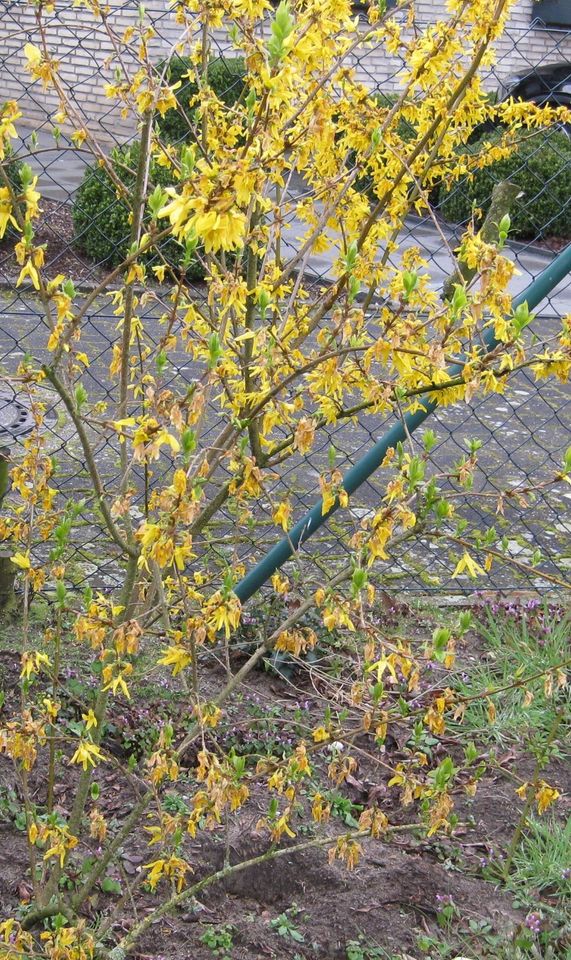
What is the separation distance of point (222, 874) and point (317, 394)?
89cm

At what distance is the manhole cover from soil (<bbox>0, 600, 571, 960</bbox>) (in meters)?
1.96

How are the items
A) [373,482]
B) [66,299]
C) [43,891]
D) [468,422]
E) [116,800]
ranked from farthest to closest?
[468,422]
[373,482]
[116,800]
[43,891]
[66,299]

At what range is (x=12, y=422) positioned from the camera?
484cm

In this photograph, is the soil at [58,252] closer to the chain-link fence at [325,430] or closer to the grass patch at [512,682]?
the chain-link fence at [325,430]

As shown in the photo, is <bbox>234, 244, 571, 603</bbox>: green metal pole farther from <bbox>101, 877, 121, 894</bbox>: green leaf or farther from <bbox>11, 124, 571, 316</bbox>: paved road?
<bbox>11, 124, 571, 316</bbox>: paved road

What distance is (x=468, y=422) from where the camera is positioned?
231 inches

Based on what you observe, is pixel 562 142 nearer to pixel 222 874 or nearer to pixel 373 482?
pixel 373 482

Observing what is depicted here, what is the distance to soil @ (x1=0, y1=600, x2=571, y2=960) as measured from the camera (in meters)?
2.29

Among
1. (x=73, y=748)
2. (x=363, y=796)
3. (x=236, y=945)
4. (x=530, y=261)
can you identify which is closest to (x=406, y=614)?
(x=363, y=796)

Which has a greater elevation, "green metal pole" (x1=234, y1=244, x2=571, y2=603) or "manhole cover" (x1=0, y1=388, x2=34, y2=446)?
"green metal pole" (x1=234, y1=244, x2=571, y2=603)

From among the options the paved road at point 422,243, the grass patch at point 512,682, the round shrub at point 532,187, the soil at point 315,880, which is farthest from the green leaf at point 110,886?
the round shrub at point 532,187

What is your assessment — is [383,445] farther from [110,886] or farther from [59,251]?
[59,251]

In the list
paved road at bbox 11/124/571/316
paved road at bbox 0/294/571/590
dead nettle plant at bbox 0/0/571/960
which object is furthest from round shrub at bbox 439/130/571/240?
dead nettle plant at bbox 0/0/571/960

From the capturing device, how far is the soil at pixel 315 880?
90.3 inches
